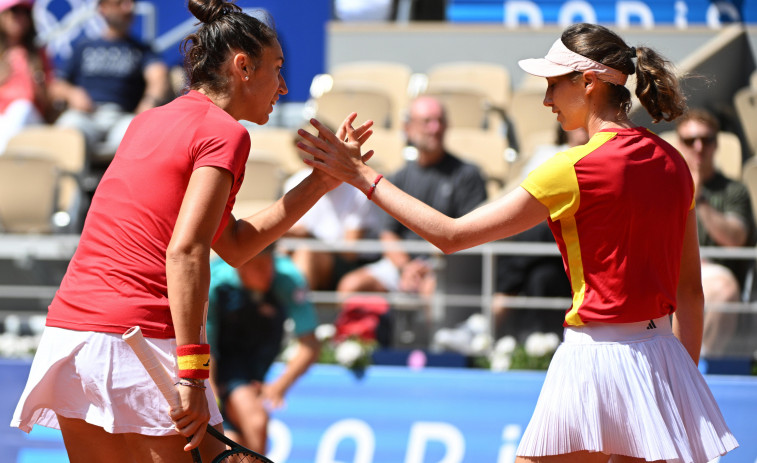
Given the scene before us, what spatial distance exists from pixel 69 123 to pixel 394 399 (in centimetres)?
403

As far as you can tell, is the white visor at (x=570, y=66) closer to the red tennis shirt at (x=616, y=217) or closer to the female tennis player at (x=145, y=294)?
the red tennis shirt at (x=616, y=217)

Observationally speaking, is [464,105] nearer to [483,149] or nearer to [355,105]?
[483,149]

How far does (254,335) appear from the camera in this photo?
5664mm

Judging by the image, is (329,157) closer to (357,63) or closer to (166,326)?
(166,326)

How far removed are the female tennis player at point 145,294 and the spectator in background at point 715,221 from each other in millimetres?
3761

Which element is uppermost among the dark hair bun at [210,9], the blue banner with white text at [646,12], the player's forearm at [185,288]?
the blue banner with white text at [646,12]

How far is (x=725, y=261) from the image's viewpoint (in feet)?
19.0

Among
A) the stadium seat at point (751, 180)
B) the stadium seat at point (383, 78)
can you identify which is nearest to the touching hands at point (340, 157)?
the stadium seat at point (751, 180)

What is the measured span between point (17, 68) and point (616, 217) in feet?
22.4

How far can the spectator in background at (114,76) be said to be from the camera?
8.34 metres

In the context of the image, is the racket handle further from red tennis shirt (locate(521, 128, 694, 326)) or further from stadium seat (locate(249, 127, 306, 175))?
stadium seat (locate(249, 127, 306, 175))

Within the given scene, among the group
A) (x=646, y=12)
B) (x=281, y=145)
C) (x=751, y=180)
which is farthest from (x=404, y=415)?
(x=646, y=12)

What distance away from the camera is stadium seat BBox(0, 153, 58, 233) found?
23.7 ft

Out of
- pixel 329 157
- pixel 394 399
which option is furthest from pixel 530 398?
pixel 329 157
